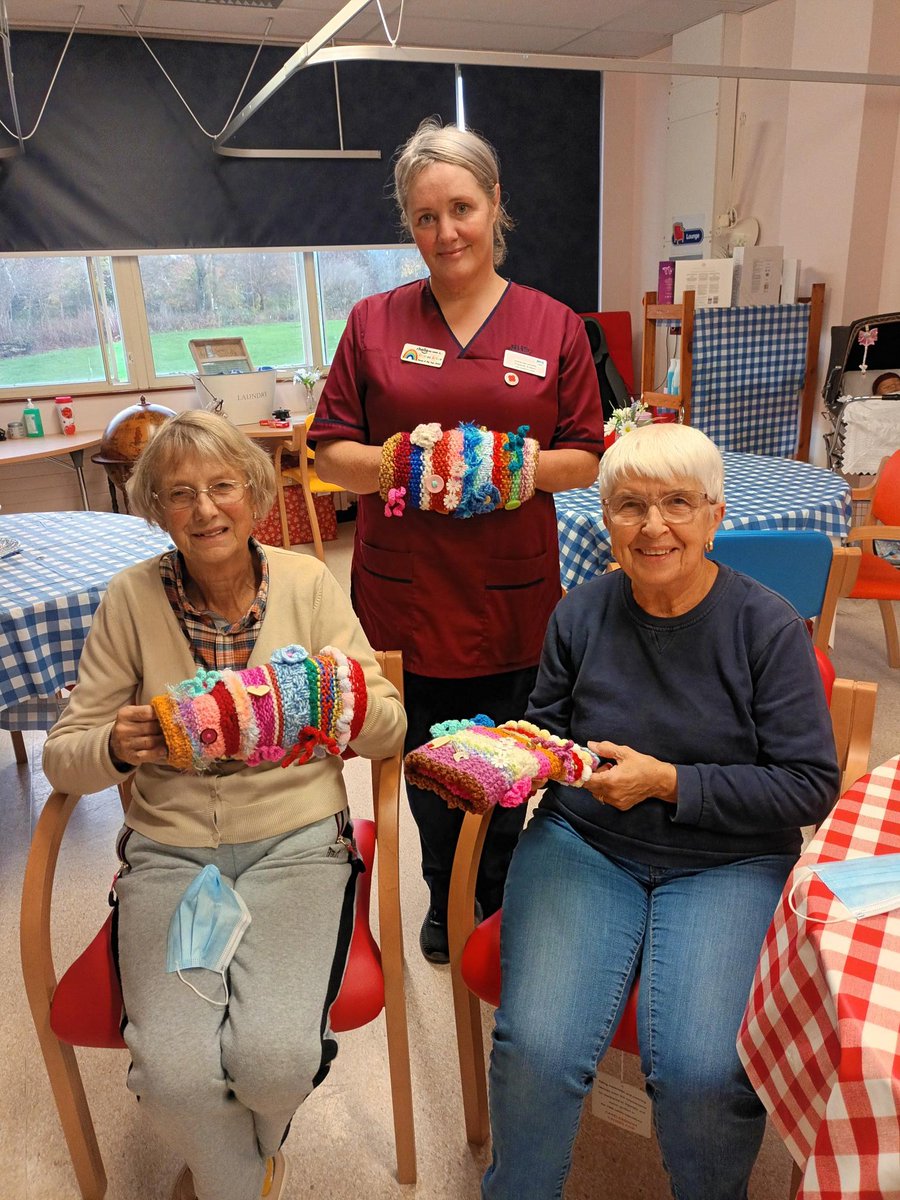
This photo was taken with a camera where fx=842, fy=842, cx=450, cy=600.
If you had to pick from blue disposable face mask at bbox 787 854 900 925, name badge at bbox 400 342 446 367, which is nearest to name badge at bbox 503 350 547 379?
name badge at bbox 400 342 446 367

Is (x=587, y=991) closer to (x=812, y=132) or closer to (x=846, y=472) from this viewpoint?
(x=846, y=472)

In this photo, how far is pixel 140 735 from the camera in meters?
1.18

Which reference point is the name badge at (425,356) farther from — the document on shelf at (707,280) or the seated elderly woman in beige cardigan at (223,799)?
the document on shelf at (707,280)

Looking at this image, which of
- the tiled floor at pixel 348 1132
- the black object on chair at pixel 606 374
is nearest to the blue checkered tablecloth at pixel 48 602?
the tiled floor at pixel 348 1132

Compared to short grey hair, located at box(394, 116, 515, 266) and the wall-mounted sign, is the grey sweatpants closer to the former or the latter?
short grey hair, located at box(394, 116, 515, 266)

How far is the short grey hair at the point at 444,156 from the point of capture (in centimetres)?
141

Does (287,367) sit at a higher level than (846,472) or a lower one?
higher

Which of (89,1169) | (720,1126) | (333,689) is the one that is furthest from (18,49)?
(720,1126)

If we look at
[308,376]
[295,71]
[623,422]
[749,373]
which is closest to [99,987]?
[623,422]

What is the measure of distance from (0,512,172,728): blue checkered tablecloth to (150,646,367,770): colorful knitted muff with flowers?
753mm

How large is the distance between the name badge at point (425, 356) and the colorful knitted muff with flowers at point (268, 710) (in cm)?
61

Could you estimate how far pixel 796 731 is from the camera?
46.0 inches

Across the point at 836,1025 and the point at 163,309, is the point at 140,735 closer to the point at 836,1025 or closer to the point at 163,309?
the point at 836,1025

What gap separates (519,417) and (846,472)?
2.83 m
